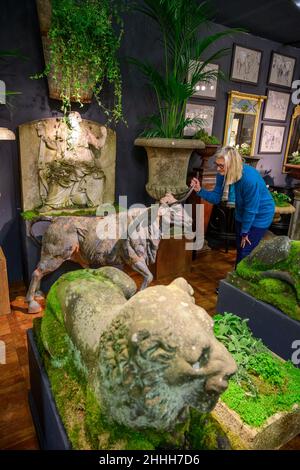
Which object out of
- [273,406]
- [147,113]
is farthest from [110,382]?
[147,113]

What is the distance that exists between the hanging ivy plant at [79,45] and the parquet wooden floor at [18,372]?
2.05 m

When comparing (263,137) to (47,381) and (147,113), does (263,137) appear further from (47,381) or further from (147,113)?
(47,381)

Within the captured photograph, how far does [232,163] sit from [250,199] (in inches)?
13.5

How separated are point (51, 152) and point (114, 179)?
79cm

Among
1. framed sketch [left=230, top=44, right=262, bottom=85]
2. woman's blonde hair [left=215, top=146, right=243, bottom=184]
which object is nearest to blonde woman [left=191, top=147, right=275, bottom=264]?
woman's blonde hair [left=215, top=146, right=243, bottom=184]

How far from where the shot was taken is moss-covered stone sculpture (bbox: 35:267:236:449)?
863 millimetres

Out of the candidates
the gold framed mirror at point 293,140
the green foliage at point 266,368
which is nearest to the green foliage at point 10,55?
the green foliage at point 266,368

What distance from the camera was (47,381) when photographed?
1.37 m

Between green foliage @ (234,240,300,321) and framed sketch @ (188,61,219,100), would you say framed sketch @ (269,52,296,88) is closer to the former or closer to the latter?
framed sketch @ (188,61,219,100)

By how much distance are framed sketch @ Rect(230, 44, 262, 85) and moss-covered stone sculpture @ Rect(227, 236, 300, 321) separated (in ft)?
11.2

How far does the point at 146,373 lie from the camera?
2.82 feet

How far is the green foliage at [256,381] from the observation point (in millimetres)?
1480

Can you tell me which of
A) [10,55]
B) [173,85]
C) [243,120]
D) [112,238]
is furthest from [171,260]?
[243,120]

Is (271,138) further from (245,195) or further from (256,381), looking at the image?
(256,381)
